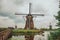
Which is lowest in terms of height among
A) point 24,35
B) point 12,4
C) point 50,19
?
point 24,35

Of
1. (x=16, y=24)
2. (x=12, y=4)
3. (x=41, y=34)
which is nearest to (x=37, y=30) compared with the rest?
(x=41, y=34)

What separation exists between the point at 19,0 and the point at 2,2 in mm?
351

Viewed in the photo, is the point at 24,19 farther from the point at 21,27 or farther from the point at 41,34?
the point at 41,34

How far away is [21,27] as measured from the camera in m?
4.66

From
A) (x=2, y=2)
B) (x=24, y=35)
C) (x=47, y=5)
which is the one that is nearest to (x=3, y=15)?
(x=2, y=2)

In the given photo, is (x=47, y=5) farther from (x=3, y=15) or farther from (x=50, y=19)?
(x=3, y=15)

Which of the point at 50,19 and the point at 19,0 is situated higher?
the point at 19,0

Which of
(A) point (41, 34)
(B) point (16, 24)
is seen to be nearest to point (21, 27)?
(B) point (16, 24)

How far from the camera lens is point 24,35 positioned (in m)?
4.68

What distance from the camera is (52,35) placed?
464 cm

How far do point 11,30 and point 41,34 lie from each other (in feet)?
2.00

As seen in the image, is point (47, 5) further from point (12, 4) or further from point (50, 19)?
point (12, 4)

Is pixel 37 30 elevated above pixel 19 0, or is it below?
below

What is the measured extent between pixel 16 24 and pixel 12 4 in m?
0.42
